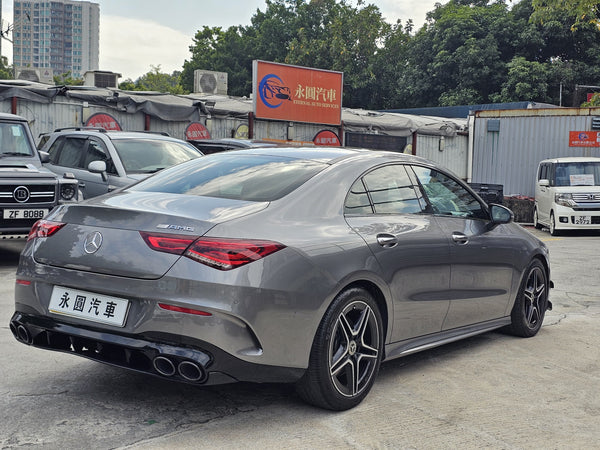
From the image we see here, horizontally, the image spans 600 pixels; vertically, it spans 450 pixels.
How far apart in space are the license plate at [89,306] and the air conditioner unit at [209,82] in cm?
2436

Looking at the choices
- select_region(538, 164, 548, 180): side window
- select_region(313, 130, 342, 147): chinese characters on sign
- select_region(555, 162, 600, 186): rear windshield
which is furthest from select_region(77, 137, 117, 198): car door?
select_region(313, 130, 342, 147): chinese characters on sign

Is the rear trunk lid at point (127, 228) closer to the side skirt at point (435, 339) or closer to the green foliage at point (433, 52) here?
the side skirt at point (435, 339)

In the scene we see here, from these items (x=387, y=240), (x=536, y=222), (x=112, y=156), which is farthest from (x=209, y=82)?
(x=387, y=240)

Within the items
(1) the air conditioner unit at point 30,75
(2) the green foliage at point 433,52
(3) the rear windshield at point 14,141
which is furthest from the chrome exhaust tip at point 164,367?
(2) the green foliage at point 433,52

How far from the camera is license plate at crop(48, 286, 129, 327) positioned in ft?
12.0

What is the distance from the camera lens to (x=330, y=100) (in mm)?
22875

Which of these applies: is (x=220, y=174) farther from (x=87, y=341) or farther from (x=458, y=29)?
(x=458, y=29)

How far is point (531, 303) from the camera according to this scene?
20.3 feet

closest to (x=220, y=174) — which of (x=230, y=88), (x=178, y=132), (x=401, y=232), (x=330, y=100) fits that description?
(x=401, y=232)

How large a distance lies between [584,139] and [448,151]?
5495 mm

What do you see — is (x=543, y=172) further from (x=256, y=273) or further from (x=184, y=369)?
(x=184, y=369)

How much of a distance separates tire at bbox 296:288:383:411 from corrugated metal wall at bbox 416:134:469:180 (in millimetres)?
21322

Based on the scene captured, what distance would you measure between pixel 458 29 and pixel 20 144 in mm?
39292

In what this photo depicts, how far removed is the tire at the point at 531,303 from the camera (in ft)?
19.7
